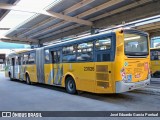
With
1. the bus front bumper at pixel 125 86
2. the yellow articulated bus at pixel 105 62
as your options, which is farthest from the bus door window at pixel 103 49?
the bus front bumper at pixel 125 86

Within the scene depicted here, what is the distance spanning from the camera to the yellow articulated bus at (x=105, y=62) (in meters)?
8.56

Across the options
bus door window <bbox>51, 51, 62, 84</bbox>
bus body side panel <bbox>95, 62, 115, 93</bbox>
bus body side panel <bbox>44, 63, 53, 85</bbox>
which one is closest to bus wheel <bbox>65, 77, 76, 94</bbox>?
bus door window <bbox>51, 51, 62, 84</bbox>

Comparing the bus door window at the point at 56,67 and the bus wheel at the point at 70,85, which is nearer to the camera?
the bus wheel at the point at 70,85

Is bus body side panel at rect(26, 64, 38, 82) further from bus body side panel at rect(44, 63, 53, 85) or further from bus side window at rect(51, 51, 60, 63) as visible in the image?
bus side window at rect(51, 51, 60, 63)

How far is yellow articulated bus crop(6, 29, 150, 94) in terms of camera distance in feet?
28.1

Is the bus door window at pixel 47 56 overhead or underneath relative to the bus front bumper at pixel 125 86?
overhead

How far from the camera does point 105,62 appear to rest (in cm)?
888

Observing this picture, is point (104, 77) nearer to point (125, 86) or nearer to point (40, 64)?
point (125, 86)

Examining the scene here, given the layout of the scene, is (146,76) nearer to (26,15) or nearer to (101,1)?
(101,1)

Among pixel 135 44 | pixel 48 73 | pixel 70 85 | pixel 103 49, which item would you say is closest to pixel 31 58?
pixel 48 73

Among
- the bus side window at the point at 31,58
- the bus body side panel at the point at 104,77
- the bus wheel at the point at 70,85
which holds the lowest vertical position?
the bus wheel at the point at 70,85

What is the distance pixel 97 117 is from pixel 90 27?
39.7 feet

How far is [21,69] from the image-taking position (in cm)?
1806

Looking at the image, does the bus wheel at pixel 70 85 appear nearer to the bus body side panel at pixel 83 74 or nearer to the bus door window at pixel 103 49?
the bus body side panel at pixel 83 74
